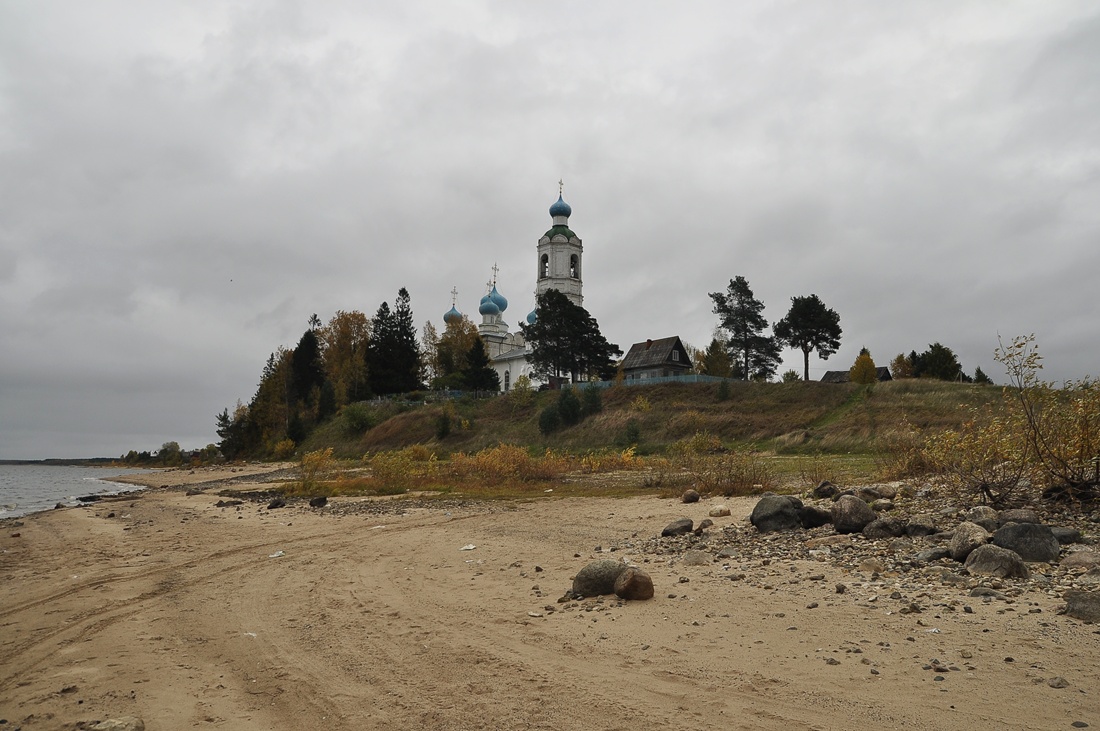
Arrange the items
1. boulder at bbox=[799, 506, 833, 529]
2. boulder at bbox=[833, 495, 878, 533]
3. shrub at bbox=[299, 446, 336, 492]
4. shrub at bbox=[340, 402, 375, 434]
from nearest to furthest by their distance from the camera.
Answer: boulder at bbox=[833, 495, 878, 533]
boulder at bbox=[799, 506, 833, 529]
shrub at bbox=[299, 446, 336, 492]
shrub at bbox=[340, 402, 375, 434]

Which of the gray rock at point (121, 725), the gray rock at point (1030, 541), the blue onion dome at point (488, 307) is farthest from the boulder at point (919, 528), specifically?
the blue onion dome at point (488, 307)

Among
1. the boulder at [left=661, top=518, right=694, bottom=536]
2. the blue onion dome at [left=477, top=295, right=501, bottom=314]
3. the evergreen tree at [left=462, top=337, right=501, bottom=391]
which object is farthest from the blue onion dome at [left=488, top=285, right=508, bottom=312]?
the boulder at [left=661, top=518, right=694, bottom=536]

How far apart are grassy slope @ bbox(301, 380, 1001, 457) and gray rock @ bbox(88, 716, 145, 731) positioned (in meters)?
31.6

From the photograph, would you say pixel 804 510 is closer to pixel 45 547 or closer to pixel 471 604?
pixel 471 604

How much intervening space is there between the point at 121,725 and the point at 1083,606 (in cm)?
699

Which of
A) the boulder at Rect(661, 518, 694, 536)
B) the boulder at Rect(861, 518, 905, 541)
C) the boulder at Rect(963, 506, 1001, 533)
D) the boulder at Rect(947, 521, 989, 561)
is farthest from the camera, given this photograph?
the boulder at Rect(661, 518, 694, 536)

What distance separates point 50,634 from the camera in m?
6.82

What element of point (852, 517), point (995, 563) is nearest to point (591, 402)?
point (852, 517)

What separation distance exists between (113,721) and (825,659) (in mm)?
4918

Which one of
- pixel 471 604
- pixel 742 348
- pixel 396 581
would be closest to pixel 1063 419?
pixel 471 604

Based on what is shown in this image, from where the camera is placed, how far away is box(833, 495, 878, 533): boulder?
9148 mm

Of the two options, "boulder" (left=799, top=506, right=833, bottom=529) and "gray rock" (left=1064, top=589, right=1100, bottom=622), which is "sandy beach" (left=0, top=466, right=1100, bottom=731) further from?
"boulder" (left=799, top=506, right=833, bottom=529)

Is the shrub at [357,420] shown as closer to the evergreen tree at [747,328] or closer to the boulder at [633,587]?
the evergreen tree at [747,328]

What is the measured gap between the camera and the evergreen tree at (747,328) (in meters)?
61.5
